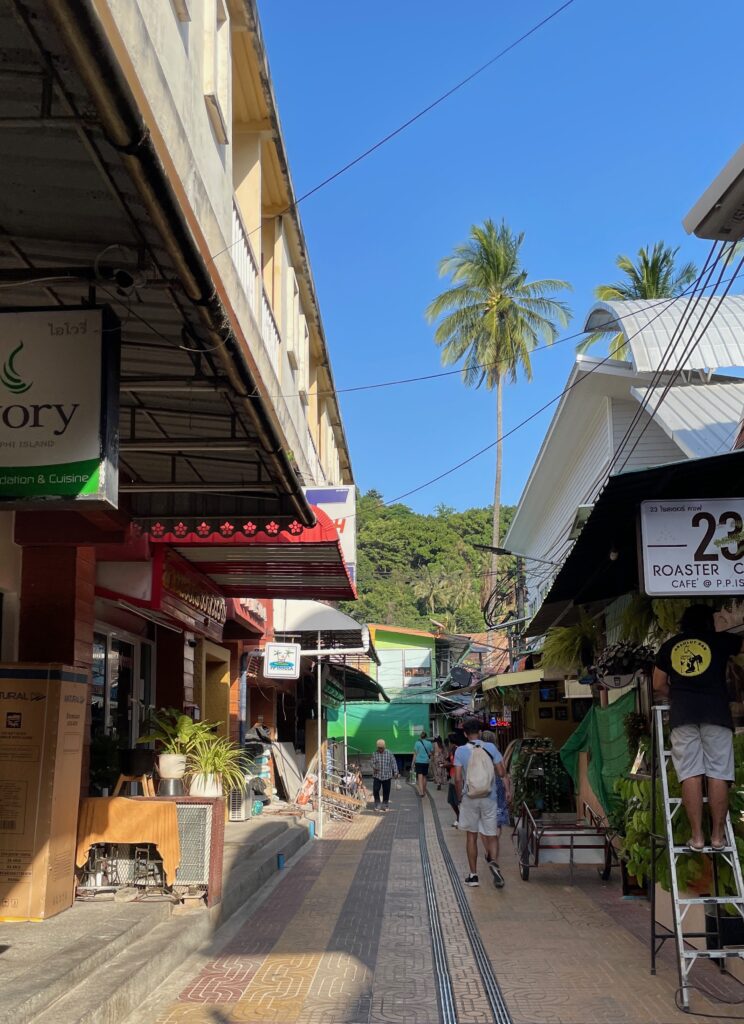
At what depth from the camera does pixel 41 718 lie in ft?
24.2

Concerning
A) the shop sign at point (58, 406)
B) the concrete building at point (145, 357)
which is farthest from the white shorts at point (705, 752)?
the shop sign at point (58, 406)

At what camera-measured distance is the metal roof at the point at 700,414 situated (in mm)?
13648

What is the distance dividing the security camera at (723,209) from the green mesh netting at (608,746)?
6.23 meters

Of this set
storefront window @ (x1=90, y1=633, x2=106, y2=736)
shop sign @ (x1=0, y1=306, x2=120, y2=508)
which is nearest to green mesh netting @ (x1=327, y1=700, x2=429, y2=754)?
storefront window @ (x1=90, y1=633, x2=106, y2=736)

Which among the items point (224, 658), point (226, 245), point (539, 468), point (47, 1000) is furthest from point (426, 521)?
point (47, 1000)

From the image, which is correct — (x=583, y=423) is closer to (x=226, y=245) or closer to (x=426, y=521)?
(x=226, y=245)

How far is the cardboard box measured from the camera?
7.14 metres

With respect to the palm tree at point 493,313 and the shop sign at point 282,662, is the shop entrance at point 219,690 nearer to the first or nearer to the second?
the shop sign at point 282,662

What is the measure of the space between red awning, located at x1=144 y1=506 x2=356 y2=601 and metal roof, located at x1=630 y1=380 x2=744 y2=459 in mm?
4996

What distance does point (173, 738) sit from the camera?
1027cm

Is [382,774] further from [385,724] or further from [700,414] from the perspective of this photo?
[385,724]

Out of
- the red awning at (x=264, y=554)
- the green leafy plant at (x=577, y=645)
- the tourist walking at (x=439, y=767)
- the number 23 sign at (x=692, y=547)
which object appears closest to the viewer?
the number 23 sign at (x=692, y=547)

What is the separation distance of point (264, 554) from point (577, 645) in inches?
157

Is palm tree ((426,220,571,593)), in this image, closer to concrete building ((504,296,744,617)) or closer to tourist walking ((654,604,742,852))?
concrete building ((504,296,744,617))
